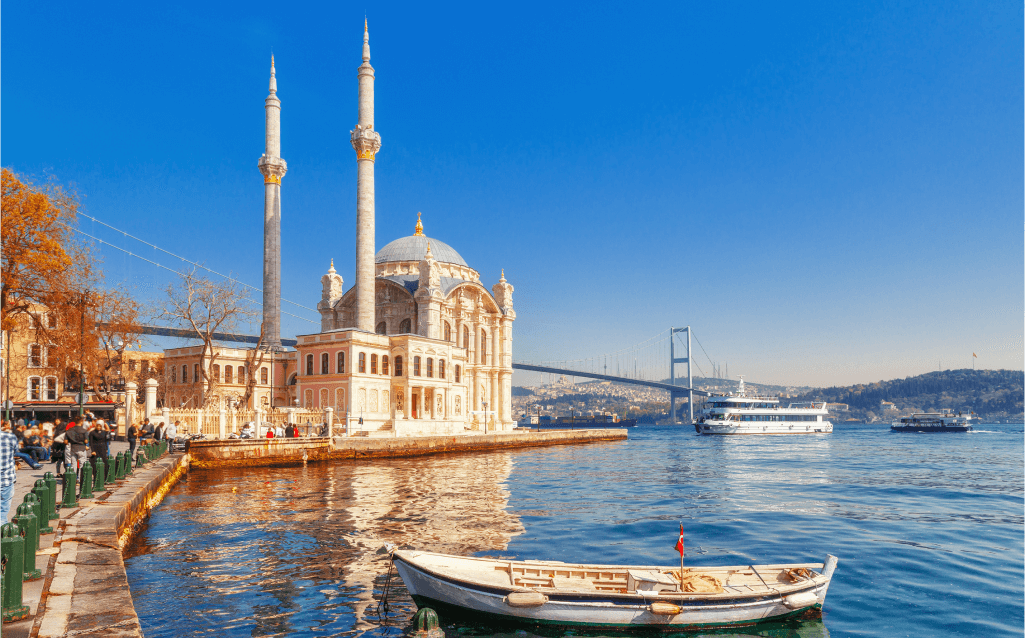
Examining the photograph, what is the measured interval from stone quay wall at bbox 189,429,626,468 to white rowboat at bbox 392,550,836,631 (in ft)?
66.0

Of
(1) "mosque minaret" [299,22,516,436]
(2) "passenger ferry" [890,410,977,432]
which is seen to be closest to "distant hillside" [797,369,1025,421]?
(2) "passenger ferry" [890,410,977,432]

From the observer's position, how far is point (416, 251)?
2191 inches

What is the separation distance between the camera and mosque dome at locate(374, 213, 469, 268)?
5531cm

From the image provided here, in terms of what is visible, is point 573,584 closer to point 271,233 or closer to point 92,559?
point 92,559

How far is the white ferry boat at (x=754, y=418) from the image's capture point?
63375 mm

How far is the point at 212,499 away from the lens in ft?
58.7

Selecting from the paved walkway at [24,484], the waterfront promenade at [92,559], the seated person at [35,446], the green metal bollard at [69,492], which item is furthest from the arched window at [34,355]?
the green metal bollard at [69,492]

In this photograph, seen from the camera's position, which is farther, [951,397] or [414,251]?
[951,397]

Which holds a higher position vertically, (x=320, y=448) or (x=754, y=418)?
(x=320, y=448)

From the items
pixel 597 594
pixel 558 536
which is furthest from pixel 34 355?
pixel 597 594

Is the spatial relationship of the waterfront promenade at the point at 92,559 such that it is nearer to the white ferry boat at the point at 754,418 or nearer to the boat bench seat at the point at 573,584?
the boat bench seat at the point at 573,584

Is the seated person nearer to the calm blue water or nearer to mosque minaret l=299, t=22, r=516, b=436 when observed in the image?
the calm blue water

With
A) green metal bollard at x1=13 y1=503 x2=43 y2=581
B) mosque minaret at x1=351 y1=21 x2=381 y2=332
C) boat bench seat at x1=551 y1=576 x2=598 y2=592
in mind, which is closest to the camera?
green metal bollard at x1=13 y1=503 x2=43 y2=581

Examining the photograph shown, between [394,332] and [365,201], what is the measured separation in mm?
10778
